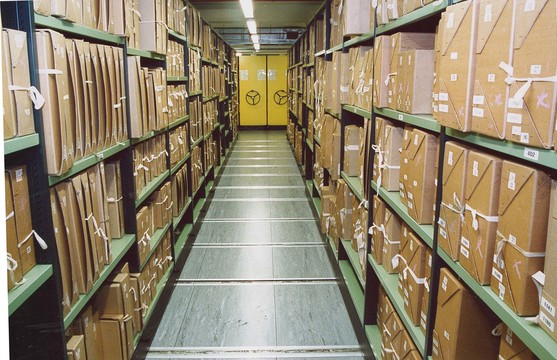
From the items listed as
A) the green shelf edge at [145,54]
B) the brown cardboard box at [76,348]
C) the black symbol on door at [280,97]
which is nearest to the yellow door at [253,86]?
the black symbol on door at [280,97]

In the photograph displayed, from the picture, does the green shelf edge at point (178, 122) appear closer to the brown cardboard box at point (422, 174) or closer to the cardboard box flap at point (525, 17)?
the brown cardboard box at point (422, 174)

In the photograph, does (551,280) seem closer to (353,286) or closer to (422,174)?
(422,174)

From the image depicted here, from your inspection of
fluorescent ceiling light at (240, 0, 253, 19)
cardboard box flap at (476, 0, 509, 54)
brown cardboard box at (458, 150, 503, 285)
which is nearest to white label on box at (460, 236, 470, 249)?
brown cardboard box at (458, 150, 503, 285)

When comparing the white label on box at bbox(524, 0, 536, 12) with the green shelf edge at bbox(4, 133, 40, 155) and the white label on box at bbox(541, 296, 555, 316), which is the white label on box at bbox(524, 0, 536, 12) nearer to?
the white label on box at bbox(541, 296, 555, 316)

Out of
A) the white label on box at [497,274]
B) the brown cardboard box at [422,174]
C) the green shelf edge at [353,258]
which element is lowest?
the green shelf edge at [353,258]

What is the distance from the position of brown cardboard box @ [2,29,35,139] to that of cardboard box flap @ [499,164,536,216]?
144 centimetres

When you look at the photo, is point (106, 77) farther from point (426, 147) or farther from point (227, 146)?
point (227, 146)

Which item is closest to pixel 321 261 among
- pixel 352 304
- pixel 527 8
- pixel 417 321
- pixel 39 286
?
pixel 352 304

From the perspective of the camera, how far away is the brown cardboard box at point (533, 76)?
3.46 feet

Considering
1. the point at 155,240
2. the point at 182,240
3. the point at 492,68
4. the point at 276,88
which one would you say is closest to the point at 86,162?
the point at 155,240

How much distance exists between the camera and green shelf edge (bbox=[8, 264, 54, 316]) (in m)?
1.43

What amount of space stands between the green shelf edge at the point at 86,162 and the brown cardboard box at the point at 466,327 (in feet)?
4.81

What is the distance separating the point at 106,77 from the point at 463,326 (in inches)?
74.8

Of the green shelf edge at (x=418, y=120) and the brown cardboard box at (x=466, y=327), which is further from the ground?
the green shelf edge at (x=418, y=120)
